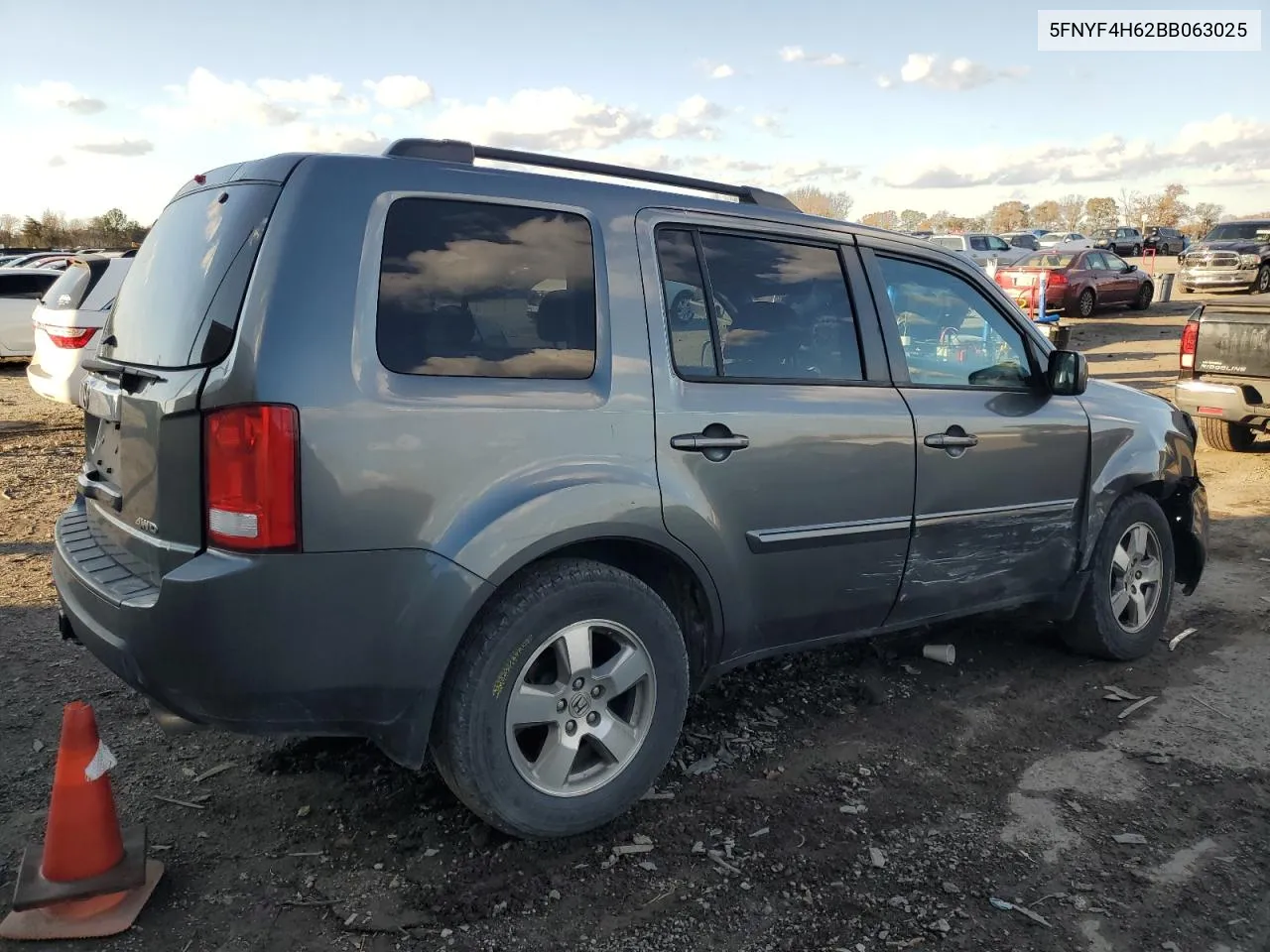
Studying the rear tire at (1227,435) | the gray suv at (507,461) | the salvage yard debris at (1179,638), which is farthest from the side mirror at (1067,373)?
the rear tire at (1227,435)

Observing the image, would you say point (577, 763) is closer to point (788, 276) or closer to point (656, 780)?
point (656, 780)

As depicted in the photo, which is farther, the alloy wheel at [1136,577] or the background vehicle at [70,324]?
the background vehicle at [70,324]

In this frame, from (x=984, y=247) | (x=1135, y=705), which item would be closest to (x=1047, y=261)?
Answer: (x=984, y=247)

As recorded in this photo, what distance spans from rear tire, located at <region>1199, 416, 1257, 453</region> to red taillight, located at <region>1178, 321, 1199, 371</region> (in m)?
0.56

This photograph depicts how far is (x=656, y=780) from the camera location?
3453 millimetres

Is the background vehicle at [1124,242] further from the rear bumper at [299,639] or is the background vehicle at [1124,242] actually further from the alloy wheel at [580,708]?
the rear bumper at [299,639]

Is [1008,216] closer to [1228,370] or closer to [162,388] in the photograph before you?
[1228,370]

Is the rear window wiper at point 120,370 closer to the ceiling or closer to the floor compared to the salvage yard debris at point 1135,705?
closer to the ceiling

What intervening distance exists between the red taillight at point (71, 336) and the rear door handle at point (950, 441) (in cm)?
799

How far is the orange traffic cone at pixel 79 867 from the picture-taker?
8.47 ft

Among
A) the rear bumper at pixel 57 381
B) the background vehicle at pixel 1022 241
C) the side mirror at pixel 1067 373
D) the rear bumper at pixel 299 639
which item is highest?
the background vehicle at pixel 1022 241

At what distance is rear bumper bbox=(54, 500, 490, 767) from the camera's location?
8.10 feet

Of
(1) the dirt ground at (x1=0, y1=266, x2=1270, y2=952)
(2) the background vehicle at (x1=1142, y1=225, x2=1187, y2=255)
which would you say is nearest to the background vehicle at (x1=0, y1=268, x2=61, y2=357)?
(1) the dirt ground at (x1=0, y1=266, x2=1270, y2=952)

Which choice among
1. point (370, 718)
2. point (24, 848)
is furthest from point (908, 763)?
point (24, 848)
